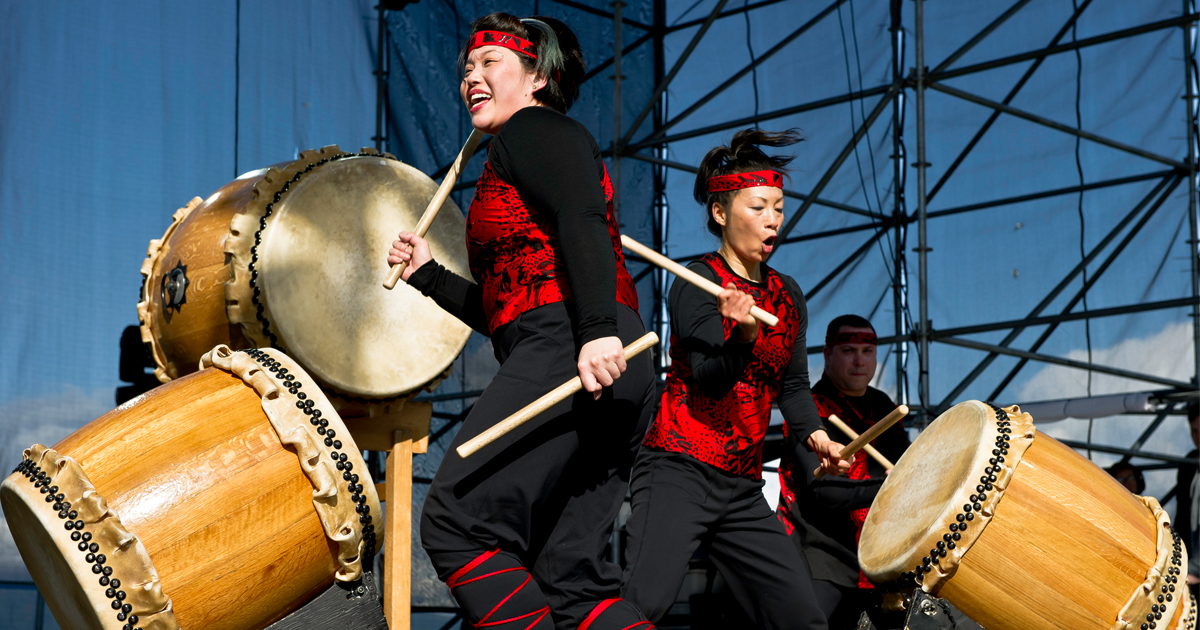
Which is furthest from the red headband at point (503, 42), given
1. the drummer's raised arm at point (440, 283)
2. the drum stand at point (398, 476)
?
the drum stand at point (398, 476)

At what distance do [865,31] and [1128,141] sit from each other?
4.74 feet

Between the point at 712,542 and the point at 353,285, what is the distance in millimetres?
1074

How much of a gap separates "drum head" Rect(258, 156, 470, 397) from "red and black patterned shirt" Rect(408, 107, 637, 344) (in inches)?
41.3

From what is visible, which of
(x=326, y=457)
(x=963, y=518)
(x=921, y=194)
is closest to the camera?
(x=326, y=457)

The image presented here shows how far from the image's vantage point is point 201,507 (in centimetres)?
149

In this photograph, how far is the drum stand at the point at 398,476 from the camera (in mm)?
2531

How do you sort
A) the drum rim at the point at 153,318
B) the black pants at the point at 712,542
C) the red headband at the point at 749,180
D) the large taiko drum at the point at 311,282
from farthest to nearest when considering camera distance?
the drum rim at the point at 153,318
the large taiko drum at the point at 311,282
the red headband at the point at 749,180
the black pants at the point at 712,542

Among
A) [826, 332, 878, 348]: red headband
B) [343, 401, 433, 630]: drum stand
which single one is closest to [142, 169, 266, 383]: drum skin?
[343, 401, 433, 630]: drum stand

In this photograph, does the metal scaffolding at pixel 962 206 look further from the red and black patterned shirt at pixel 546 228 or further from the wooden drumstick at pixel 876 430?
the red and black patterned shirt at pixel 546 228

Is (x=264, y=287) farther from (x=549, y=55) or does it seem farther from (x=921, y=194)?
(x=921, y=194)

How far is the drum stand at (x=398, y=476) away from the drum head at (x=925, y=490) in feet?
3.47

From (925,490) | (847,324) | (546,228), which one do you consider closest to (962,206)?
(847,324)

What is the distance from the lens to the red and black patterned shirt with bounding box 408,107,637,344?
1.47 m

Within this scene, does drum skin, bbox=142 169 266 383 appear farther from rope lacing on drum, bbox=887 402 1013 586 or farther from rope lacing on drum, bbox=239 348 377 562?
rope lacing on drum, bbox=887 402 1013 586
